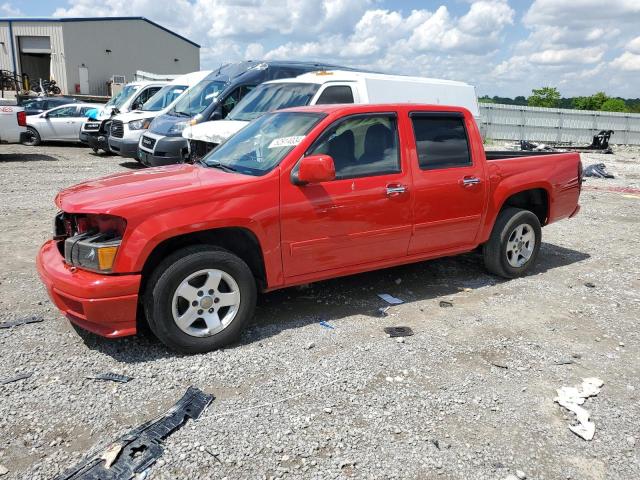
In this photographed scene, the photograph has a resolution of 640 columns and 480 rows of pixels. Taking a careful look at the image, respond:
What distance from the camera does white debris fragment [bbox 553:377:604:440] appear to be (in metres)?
3.22

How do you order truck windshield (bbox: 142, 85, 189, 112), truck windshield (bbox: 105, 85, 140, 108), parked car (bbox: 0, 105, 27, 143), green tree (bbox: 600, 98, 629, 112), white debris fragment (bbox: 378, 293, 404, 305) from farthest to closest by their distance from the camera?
green tree (bbox: 600, 98, 629, 112), truck windshield (bbox: 105, 85, 140, 108), parked car (bbox: 0, 105, 27, 143), truck windshield (bbox: 142, 85, 189, 112), white debris fragment (bbox: 378, 293, 404, 305)

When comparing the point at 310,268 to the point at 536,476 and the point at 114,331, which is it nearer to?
the point at 114,331

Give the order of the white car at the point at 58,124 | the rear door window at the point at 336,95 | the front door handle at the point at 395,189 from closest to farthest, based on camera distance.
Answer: the front door handle at the point at 395,189 < the rear door window at the point at 336,95 < the white car at the point at 58,124

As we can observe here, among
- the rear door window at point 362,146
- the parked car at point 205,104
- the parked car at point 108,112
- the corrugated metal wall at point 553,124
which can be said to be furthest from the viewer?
the corrugated metal wall at point 553,124

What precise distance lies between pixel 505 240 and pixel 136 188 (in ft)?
12.1

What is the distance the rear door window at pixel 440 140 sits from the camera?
16.4 feet

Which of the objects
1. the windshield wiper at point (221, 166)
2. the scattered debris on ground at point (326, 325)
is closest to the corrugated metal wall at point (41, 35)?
the windshield wiper at point (221, 166)

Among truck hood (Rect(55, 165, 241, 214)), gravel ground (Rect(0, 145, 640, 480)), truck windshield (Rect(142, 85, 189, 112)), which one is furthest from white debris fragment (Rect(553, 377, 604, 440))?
truck windshield (Rect(142, 85, 189, 112))

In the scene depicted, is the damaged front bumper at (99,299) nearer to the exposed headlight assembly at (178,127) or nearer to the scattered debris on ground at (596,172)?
the exposed headlight assembly at (178,127)

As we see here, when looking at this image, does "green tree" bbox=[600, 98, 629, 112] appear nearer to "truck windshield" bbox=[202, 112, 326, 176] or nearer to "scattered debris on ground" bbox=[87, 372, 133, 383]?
"truck windshield" bbox=[202, 112, 326, 176]

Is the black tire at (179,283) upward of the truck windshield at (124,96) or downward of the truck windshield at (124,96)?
downward

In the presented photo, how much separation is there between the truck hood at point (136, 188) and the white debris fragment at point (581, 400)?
271 centimetres

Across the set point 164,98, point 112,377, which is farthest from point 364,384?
Result: point 164,98

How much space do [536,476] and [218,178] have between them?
9.53 ft
